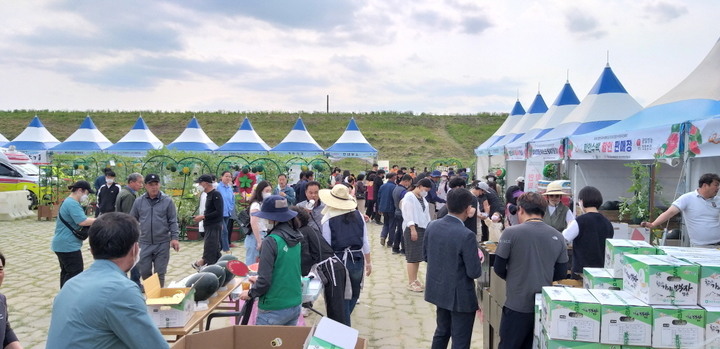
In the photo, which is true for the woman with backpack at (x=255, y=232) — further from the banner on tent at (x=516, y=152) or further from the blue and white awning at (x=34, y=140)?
the blue and white awning at (x=34, y=140)

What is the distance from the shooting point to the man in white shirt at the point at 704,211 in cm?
509

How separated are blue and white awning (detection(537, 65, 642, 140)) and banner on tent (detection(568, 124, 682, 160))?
160cm

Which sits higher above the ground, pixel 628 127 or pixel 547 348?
pixel 628 127

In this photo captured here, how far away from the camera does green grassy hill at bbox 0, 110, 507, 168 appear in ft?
152

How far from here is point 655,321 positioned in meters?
2.74

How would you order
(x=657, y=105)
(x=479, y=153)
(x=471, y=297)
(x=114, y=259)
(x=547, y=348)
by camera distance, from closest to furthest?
(x=114, y=259), (x=547, y=348), (x=471, y=297), (x=657, y=105), (x=479, y=153)

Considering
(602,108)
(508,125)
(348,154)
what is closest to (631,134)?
(602,108)

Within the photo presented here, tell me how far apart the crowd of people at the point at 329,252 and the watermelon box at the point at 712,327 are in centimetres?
98

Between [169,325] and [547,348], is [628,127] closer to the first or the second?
[547,348]

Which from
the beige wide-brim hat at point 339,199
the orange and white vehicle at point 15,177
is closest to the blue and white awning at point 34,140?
the orange and white vehicle at point 15,177

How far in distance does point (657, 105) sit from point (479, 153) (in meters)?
12.1

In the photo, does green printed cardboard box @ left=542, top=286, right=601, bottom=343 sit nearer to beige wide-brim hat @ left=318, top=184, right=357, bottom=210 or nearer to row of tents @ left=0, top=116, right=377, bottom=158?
beige wide-brim hat @ left=318, top=184, right=357, bottom=210

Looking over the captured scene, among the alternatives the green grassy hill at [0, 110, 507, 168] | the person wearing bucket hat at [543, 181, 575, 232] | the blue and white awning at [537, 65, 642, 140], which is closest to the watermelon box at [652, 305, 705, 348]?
the person wearing bucket hat at [543, 181, 575, 232]

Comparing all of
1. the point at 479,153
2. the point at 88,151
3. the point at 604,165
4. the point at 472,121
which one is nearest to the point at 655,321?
the point at 604,165
